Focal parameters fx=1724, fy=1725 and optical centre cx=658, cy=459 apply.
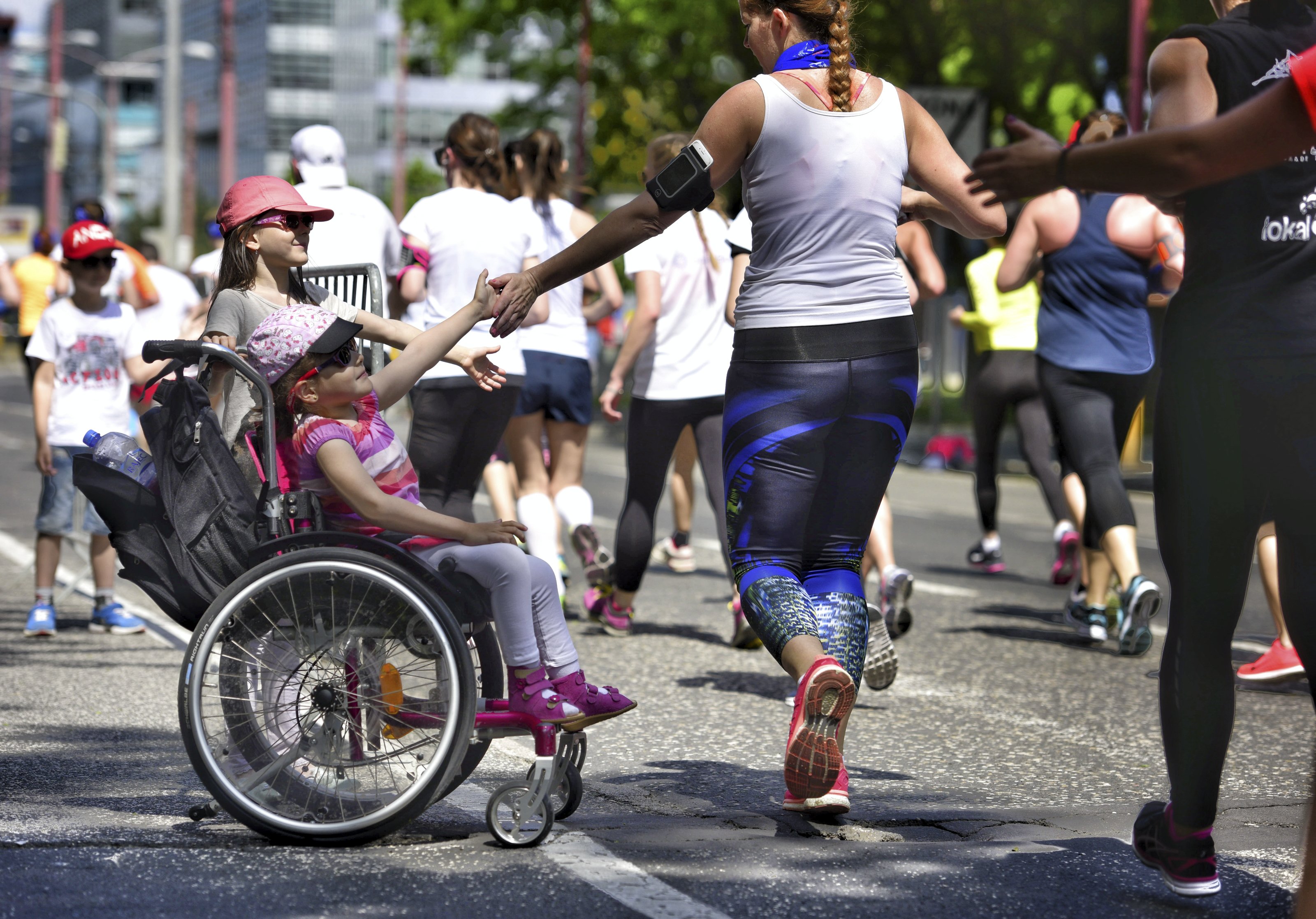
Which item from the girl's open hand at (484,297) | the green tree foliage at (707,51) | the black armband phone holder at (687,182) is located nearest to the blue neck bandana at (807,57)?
the black armband phone holder at (687,182)

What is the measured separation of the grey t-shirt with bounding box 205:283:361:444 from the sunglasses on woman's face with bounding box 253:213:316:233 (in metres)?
0.18

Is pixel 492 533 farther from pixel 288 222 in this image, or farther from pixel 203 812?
pixel 288 222

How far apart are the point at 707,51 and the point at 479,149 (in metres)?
18.4

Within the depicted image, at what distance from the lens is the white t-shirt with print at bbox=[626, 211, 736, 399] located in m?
6.86

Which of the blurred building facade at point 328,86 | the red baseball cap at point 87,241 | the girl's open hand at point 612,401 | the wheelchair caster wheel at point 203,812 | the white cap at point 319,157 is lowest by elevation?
the wheelchair caster wheel at point 203,812

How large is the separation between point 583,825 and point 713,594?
464 cm

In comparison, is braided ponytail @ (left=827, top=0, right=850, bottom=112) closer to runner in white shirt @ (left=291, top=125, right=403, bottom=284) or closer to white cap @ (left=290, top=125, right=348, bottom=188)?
runner in white shirt @ (left=291, top=125, right=403, bottom=284)

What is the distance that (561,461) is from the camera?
298 inches

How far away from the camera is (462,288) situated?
21.2 ft

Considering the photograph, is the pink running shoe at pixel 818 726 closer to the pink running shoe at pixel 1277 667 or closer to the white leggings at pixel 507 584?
the white leggings at pixel 507 584

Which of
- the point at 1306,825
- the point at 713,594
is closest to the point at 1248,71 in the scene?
the point at 1306,825

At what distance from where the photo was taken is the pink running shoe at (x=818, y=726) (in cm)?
362

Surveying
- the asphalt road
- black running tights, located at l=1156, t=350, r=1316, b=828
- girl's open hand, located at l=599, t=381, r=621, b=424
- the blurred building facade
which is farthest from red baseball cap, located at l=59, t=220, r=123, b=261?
the blurred building facade

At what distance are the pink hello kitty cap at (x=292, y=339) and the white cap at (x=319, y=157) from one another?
91.6 inches
